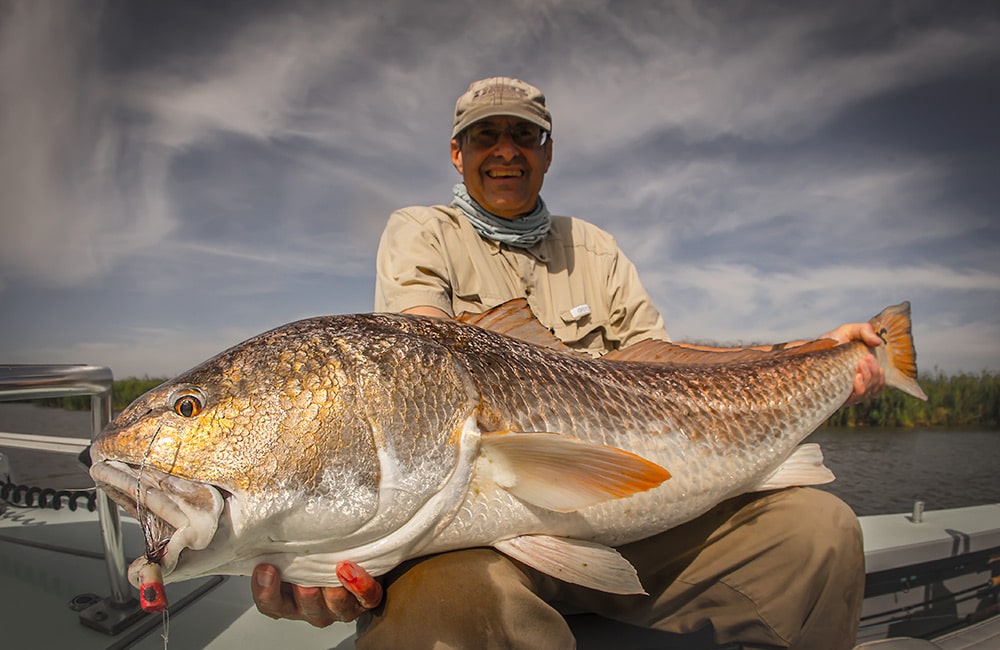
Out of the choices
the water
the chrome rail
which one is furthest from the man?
the water

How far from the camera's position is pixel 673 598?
7.96 ft

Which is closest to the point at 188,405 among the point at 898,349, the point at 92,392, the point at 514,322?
the point at 514,322

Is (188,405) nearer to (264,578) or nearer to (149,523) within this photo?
(149,523)

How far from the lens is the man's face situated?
3.45 metres

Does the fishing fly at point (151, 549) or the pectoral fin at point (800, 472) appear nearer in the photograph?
the fishing fly at point (151, 549)

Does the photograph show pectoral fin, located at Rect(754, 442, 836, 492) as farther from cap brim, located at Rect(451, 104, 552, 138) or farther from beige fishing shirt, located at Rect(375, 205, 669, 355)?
cap brim, located at Rect(451, 104, 552, 138)

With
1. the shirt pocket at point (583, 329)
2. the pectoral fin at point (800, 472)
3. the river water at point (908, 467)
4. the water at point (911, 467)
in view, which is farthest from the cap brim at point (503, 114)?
the water at point (911, 467)

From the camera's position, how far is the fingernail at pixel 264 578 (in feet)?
5.13

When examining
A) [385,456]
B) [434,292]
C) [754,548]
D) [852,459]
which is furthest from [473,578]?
[852,459]

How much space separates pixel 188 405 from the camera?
1.48 metres

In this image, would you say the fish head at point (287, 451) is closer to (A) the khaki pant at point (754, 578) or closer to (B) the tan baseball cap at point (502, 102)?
(A) the khaki pant at point (754, 578)

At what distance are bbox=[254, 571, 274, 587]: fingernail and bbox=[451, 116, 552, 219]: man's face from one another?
2.45m

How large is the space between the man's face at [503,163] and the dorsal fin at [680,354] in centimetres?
135

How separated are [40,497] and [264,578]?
360cm
